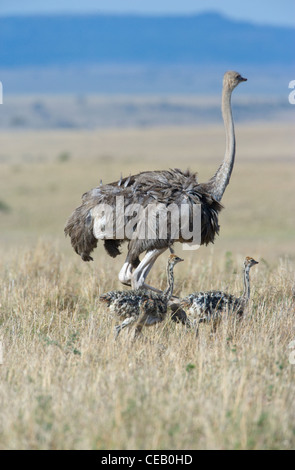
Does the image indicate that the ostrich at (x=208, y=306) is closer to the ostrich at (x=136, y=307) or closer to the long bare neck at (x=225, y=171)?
the ostrich at (x=136, y=307)

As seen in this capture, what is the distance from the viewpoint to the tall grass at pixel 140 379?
4547mm

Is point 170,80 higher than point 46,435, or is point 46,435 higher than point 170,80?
point 170,80

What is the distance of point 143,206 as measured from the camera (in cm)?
729

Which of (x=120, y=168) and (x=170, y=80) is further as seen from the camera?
(x=170, y=80)

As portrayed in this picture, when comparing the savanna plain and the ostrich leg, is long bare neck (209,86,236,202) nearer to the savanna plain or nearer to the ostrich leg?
the ostrich leg

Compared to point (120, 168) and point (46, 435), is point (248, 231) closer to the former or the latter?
point (120, 168)

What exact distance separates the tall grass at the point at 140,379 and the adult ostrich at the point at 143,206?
58 centimetres

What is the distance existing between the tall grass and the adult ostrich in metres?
0.58

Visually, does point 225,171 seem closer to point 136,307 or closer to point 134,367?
point 136,307

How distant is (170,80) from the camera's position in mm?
193500

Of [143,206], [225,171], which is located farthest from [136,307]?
[225,171]

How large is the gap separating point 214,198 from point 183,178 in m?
0.34
